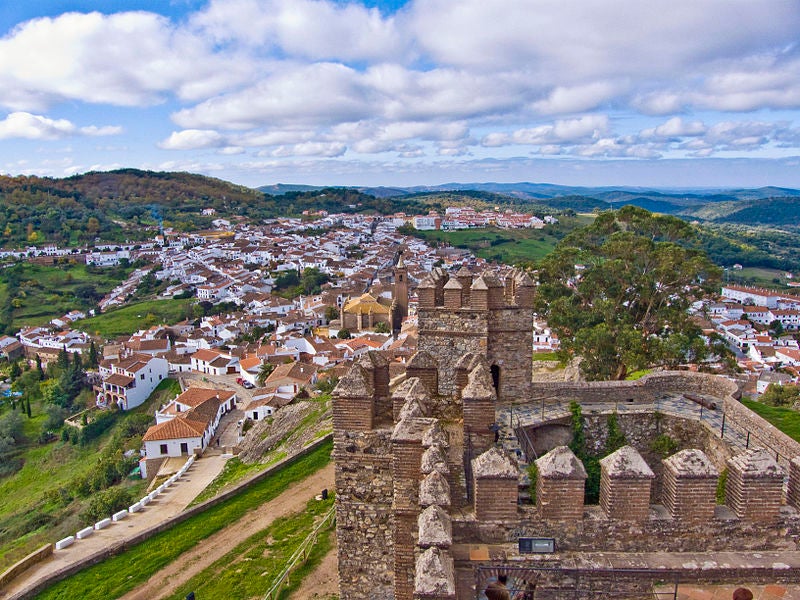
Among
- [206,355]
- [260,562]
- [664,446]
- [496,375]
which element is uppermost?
[496,375]

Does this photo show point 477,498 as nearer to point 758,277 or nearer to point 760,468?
point 760,468

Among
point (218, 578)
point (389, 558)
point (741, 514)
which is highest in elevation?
point (741, 514)

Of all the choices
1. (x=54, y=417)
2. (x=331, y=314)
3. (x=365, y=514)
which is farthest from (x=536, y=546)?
(x=331, y=314)

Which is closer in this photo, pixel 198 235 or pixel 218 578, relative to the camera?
pixel 218 578

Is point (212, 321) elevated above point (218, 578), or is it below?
below

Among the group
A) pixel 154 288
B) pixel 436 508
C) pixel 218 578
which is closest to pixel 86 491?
pixel 218 578

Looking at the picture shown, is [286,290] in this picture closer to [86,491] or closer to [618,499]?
[86,491]
